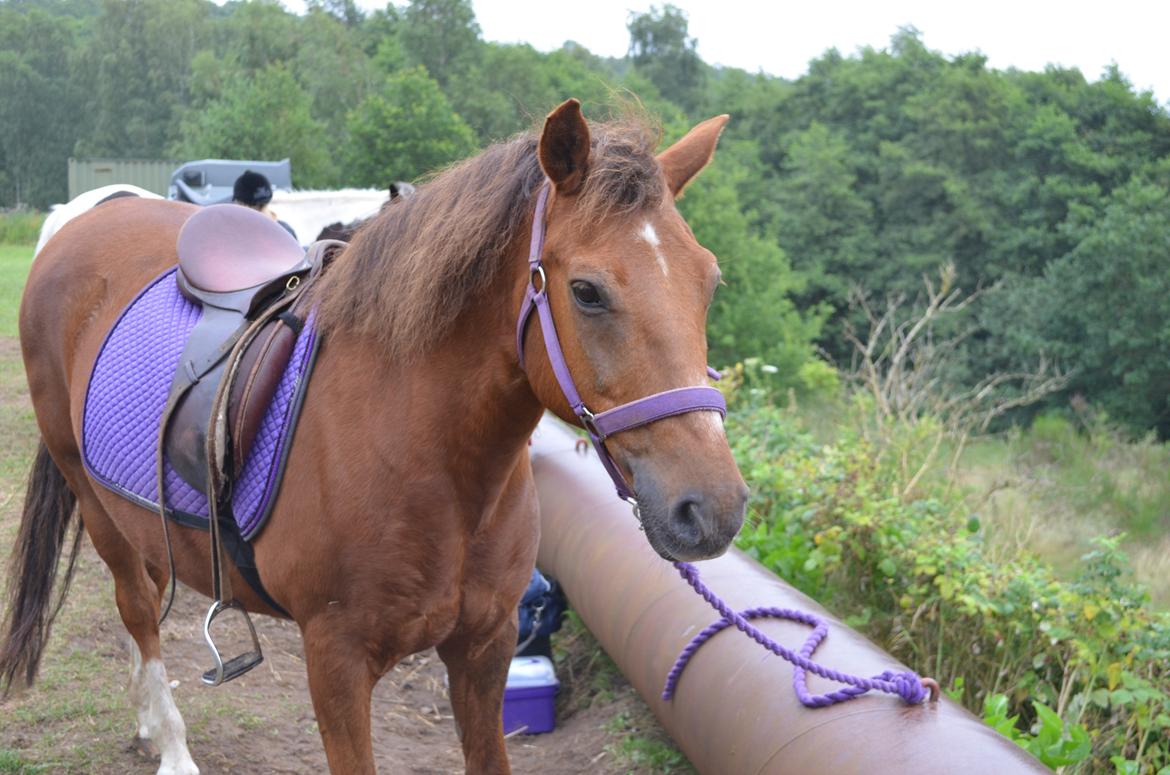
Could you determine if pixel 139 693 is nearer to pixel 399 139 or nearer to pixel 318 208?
pixel 318 208

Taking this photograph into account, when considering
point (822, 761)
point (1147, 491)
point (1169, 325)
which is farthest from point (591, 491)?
point (1169, 325)

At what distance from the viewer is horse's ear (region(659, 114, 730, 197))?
2301 millimetres

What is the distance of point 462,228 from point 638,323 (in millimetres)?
532

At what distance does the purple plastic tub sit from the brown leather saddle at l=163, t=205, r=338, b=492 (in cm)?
225

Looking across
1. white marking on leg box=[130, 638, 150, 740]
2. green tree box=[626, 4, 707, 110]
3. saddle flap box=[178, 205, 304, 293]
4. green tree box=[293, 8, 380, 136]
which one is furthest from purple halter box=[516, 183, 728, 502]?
green tree box=[626, 4, 707, 110]

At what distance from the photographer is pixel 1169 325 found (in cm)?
2995

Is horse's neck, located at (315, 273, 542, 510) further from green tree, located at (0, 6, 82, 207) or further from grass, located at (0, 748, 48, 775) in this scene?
green tree, located at (0, 6, 82, 207)

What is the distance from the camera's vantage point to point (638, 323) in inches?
75.5

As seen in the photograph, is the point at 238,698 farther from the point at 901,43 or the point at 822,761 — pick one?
A: the point at 901,43

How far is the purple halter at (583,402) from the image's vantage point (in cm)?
186

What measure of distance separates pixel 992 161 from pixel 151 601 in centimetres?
4128

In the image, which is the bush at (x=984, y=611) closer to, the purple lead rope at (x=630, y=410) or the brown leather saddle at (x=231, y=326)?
the purple lead rope at (x=630, y=410)

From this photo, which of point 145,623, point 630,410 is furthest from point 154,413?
point 630,410

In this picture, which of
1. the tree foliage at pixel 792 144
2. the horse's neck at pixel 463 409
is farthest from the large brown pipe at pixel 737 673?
the tree foliage at pixel 792 144
